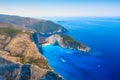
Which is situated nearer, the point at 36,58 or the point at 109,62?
the point at 36,58

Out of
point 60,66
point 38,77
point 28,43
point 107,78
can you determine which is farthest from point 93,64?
point 38,77

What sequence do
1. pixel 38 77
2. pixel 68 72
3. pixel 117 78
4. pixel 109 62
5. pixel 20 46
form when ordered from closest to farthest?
pixel 38 77 → pixel 117 78 → pixel 68 72 → pixel 20 46 → pixel 109 62

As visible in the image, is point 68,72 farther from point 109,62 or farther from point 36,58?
point 109,62

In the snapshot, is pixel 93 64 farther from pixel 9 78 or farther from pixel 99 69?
pixel 9 78

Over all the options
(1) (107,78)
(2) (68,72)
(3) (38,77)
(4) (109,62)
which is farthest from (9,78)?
(4) (109,62)

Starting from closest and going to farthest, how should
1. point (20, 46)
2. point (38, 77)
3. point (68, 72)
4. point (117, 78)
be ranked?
point (38, 77) → point (117, 78) → point (68, 72) → point (20, 46)

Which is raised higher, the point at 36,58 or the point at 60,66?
the point at 36,58

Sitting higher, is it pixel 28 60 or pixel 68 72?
pixel 28 60

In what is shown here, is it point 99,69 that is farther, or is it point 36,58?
point 99,69

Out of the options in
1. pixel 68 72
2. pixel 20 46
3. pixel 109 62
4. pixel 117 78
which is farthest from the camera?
pixel 109 62
